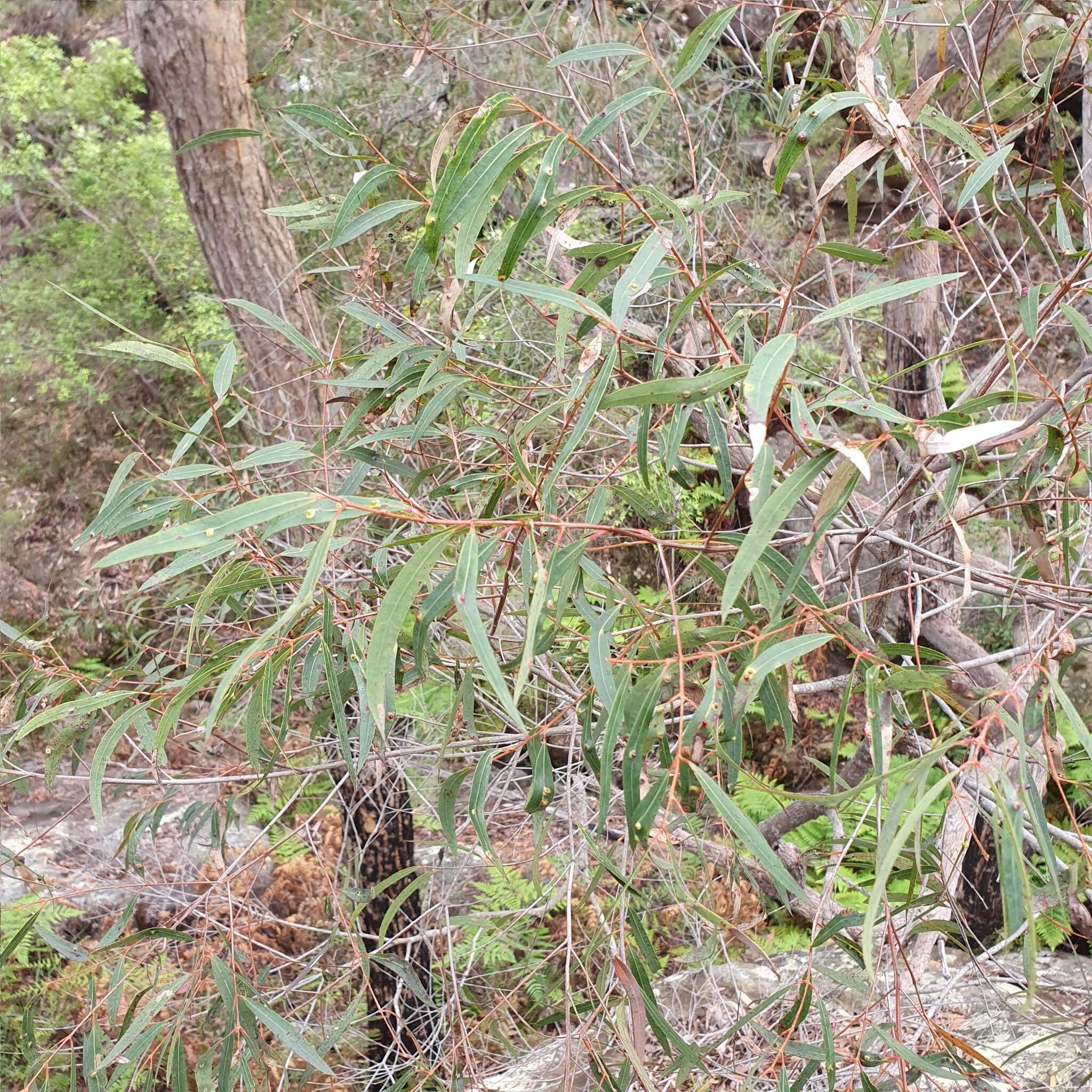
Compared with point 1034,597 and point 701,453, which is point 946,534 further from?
point 1034,597

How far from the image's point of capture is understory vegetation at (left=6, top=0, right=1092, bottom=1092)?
1093 mm

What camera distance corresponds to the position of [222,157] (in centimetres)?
319

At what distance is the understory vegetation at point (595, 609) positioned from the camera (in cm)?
109

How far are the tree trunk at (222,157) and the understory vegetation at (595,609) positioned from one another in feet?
0.40

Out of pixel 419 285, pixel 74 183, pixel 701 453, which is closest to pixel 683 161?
pixel 701 453

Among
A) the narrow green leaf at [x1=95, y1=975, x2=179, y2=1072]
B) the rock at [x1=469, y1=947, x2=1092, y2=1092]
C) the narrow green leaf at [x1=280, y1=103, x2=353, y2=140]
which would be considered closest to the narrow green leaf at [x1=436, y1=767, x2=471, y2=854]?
the rock at [x1=469, y1=947, x2=1092, y2=1092]

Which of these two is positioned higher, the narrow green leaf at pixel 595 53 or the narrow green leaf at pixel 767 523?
the narrow green leaf at pixel 595 53

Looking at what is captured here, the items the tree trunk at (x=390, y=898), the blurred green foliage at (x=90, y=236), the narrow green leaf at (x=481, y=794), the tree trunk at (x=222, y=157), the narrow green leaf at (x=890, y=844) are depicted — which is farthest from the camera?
the blurred green foliage at (x=90, y=236)

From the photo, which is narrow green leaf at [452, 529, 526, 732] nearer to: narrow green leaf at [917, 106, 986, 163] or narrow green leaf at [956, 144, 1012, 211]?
narrow green leaf at [956, 144, 1012, 211]

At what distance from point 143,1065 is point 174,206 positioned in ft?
18.3

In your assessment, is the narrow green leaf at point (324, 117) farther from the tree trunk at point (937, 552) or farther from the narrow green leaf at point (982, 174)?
the tree trunk at point (937, 552)

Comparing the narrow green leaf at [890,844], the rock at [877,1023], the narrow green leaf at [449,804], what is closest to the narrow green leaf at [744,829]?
the narrow green leaf at [890,844]

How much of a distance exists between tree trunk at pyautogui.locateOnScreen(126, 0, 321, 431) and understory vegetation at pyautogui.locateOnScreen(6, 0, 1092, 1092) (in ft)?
0.40

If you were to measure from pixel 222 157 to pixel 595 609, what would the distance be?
2411 mm
